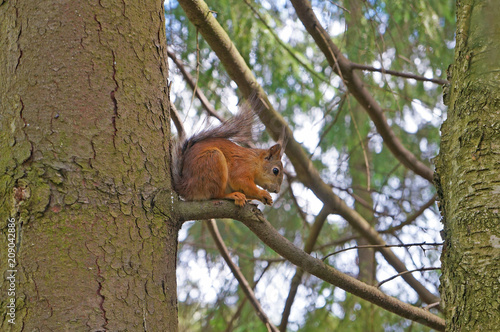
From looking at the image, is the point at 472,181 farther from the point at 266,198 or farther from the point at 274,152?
the point at 274,152

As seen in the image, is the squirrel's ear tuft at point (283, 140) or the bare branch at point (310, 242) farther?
the bare branch at point (310, 242)

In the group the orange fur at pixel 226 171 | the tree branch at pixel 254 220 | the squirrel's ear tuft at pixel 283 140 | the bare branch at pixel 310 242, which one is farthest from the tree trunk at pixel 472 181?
the bare branch at pixel 310 242

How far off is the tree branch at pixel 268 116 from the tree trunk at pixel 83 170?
1.69 feet

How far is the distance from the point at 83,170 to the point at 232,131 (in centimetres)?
91

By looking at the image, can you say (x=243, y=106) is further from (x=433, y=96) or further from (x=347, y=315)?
(x=433, y=96)

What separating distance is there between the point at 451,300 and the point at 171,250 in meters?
0.72

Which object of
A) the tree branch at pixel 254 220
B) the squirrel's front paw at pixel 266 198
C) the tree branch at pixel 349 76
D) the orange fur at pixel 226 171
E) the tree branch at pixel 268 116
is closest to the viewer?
the tree branch at pixel 254 220

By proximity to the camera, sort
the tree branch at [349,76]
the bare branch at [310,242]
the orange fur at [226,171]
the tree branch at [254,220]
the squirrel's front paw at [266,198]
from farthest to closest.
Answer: the bare branch at [310,242], the tree branch at [349,76], the squirrel's front paw at [266,198], the orange fur at [226,171], the tree branch at [254,220]

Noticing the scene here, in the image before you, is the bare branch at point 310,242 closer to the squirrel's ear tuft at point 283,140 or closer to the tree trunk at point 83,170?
the squirrel's ear tuft at point 283,140

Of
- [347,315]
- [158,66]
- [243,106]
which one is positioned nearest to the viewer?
[158,66]

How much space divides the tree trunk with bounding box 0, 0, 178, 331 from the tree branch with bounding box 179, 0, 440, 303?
515 millimetres

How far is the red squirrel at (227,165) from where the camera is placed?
183 centimetres

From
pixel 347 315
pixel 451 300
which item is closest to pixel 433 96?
pixel 347 315

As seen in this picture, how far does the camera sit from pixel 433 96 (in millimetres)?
4223
